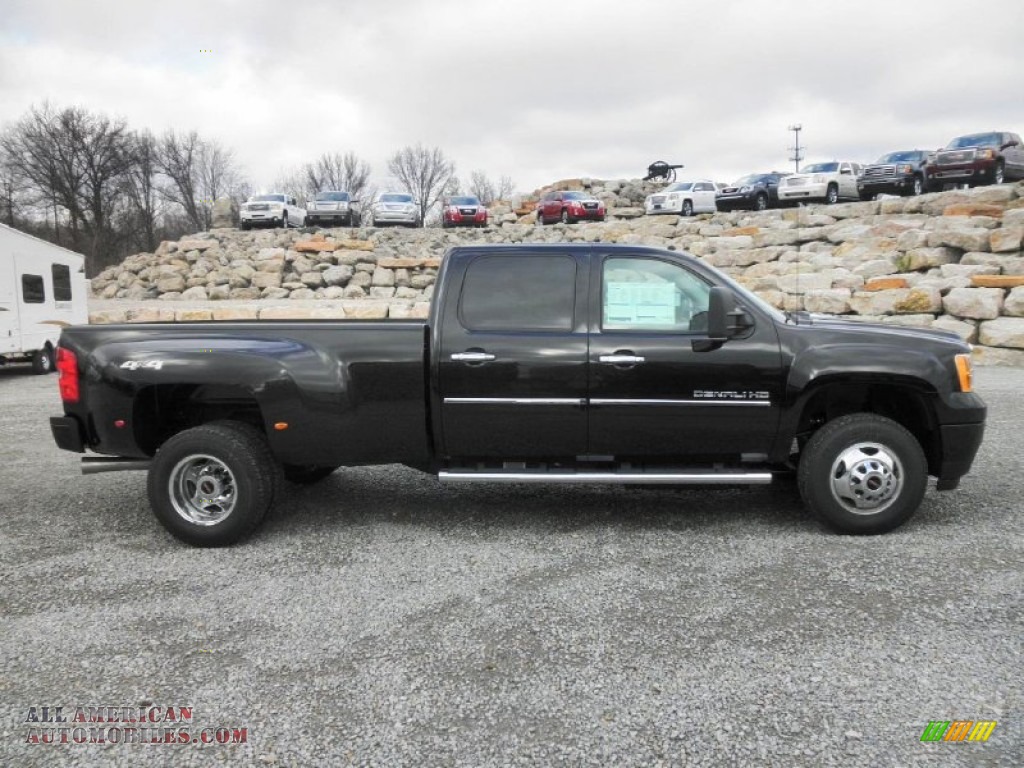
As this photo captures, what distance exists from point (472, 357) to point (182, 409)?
207 cm

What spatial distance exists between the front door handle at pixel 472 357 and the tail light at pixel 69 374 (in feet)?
7.79

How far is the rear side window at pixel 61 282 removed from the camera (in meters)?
15.1

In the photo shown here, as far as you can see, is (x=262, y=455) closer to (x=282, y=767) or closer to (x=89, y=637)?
(x=89, y=637)

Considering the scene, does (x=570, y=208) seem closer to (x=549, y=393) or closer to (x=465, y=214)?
(x=465, y=214)

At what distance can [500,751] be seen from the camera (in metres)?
2.62

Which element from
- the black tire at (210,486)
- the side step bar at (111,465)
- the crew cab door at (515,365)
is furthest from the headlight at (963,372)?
the side step bar at (111,465)

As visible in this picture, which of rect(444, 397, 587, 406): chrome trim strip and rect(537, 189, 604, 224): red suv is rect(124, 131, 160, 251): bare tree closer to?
rect(537, 189, 604, 224): red suv

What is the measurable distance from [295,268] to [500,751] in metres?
26.6

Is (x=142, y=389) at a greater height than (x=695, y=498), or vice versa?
(x=142, y=389)

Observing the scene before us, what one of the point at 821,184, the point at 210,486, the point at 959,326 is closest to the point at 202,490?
the point at 210,486

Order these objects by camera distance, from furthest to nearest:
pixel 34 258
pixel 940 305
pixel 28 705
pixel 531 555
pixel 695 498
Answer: pixel 940 305
pixel 34 258
pixel 695 498
pixel 531 555
pixel 28 705

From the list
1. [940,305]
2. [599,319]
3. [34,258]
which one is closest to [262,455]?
[599,319]

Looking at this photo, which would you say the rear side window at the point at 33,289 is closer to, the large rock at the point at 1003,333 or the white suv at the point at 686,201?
the large rock at the point at 1003,333

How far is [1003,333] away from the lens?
534 inches
